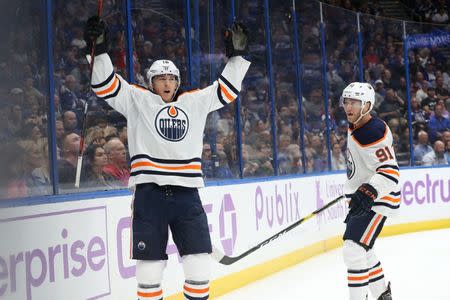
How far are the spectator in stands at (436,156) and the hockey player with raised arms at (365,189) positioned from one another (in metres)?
5.08

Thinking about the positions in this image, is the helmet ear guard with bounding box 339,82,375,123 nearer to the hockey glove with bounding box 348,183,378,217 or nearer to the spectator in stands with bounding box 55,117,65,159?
the hockey glove with bounding box 348,183,378,217

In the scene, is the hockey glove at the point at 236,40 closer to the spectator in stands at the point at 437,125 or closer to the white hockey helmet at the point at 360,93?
the white hockey helmet at the point at 360,93

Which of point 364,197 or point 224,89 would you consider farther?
point 364,197

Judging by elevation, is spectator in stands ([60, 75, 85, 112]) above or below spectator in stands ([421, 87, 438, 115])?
below

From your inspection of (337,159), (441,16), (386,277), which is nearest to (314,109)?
(337,159)

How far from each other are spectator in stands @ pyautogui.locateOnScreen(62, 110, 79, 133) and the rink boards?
0.37 meters

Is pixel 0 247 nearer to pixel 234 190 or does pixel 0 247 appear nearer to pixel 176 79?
pixel 176 79

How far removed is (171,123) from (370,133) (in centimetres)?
110

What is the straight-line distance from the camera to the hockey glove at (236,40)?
3051 mm

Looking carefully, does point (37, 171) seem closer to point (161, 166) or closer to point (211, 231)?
point (161, 166)

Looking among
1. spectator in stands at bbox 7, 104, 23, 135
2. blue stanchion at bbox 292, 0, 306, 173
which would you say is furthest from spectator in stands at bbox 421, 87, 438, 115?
spectator in stands at bbox 7, 104, 23, 135

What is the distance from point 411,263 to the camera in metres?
5.75

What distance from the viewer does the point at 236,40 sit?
10.0ft

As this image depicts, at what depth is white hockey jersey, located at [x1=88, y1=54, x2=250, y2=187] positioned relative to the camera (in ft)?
9.35
